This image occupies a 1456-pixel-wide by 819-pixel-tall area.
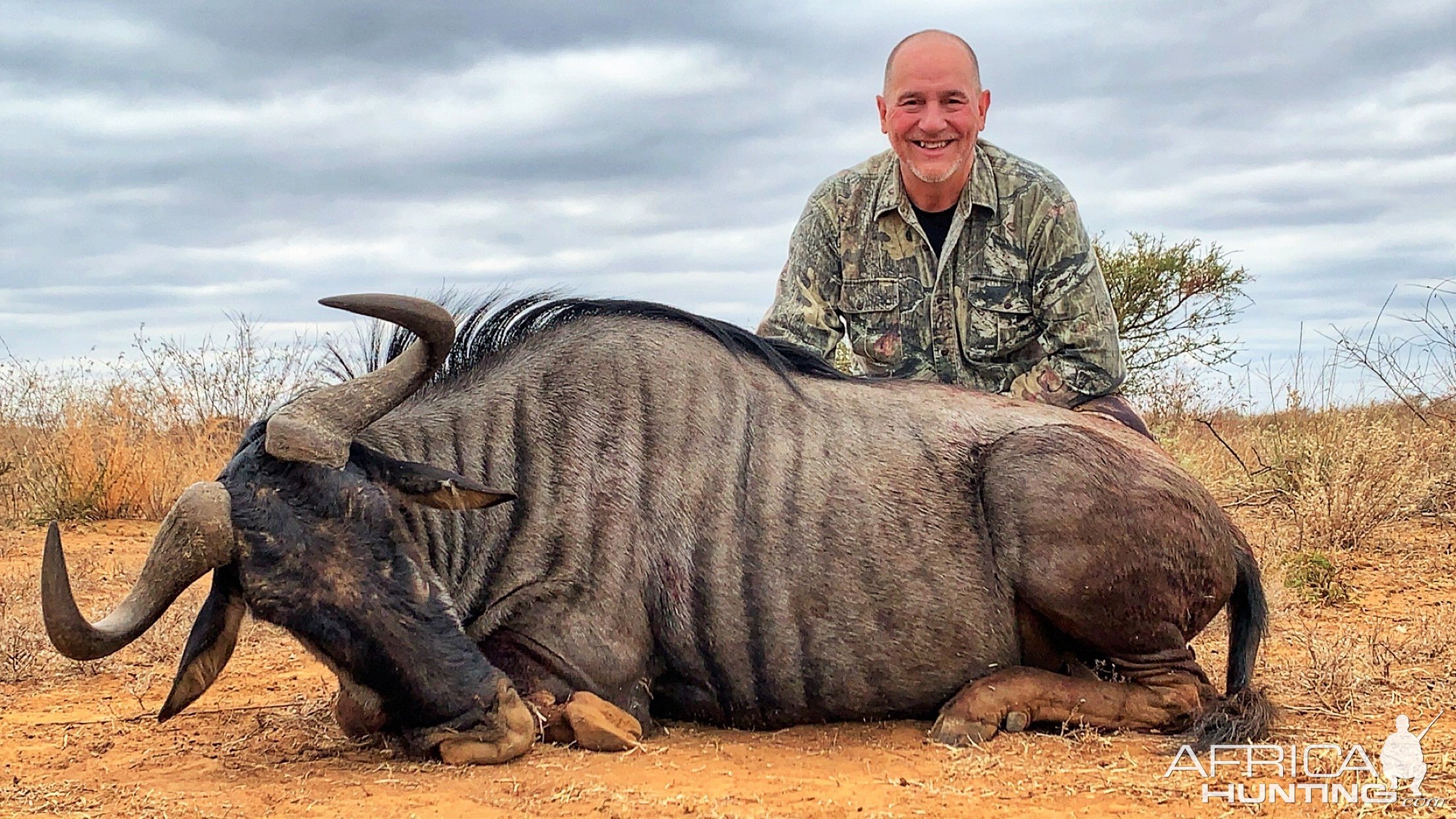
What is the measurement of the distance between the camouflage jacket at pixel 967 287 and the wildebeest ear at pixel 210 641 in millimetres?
3154

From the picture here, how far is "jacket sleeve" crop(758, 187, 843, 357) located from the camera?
22.4 feet

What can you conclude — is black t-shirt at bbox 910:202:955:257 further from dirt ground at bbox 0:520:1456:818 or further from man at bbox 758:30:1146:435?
dirt ground at bbox 0:520:1456:818

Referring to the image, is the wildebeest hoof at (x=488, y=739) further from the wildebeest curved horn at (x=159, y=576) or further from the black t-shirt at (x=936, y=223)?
the black t-shirt at (x=936, y=223)

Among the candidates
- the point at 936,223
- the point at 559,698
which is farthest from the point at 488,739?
the point at 936,223

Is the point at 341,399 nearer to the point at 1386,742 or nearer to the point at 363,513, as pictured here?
the point at 363,513

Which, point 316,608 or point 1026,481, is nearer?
point 316,608

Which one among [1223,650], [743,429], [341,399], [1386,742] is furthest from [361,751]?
[1223,650]

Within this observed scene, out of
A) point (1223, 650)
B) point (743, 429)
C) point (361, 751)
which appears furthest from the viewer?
point (1223, 650)

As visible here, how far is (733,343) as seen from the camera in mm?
5320

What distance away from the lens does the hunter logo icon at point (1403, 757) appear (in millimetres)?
3942

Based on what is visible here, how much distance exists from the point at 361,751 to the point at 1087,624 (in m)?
Answer: 2.62

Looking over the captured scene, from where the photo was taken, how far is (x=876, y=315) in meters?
6.92

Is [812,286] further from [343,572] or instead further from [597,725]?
[343,572]

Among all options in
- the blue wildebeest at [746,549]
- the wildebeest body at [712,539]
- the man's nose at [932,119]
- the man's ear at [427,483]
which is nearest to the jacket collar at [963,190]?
the man's nose at [932,119]
